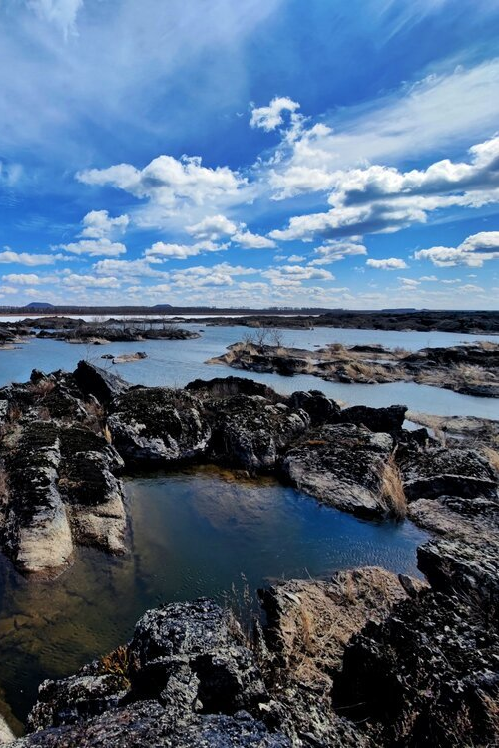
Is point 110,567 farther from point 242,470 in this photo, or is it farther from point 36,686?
point 242,470

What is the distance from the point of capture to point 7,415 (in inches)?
546

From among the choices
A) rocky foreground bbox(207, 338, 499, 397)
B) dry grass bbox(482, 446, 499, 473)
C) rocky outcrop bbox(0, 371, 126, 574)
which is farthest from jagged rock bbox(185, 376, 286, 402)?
rocky foreground bbox(207, 338, 499, 397)

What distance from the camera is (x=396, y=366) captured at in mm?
37531

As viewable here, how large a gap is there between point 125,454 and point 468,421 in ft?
50.0

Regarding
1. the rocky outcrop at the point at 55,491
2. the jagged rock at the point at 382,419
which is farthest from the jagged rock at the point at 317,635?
the jagged rock at the point at 382,419

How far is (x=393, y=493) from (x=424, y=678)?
6372mm

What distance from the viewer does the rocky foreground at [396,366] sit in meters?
30.6

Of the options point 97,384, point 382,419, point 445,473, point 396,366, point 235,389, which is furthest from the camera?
point 396,366

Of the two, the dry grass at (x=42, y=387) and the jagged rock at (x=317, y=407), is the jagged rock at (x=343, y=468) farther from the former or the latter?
the dry grass at (x=42, y=387)

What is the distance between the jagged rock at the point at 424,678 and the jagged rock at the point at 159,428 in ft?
28.9

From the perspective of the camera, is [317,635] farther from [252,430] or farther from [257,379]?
[257,379]

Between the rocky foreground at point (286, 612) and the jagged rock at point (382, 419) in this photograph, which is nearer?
the rocky foreground at point (286, 612)

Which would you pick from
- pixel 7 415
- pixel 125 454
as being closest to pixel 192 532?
pixel 125 454

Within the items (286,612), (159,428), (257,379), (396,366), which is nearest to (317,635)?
(286,612)
